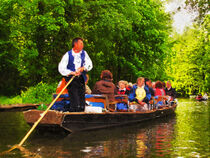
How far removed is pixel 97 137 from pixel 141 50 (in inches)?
764

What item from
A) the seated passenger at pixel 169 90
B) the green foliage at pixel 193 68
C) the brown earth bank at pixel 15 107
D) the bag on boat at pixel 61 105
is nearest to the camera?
the bag on boat at pixel 61 105

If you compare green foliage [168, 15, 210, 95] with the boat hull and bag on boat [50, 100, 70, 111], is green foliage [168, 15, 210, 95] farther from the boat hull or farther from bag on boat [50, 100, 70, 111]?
bag on boat [50, 100, 70, 111]

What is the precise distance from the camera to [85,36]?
24.7 metres

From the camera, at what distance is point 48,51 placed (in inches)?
966

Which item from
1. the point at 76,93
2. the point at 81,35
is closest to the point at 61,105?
the point at 76,93

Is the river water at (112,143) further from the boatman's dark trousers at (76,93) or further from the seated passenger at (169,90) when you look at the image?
the seated passenger at (169,90)

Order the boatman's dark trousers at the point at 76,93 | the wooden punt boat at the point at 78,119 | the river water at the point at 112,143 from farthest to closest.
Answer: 1. the boatman's dark trousers at the point at 76,93
2. the wooden punt boat at the point at 78,119
3. the river water at the point at 112,143

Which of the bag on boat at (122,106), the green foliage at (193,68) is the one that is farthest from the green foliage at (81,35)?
the green foliage at (193,68)

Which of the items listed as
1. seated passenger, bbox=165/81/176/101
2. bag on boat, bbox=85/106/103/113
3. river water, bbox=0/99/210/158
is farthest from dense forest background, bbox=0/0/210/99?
river water, bbox=0/99/210/158

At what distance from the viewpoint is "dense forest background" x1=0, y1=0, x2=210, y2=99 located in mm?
21562

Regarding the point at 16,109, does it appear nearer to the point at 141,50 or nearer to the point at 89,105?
the point at 89,105

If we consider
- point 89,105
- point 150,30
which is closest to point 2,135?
point 89,105

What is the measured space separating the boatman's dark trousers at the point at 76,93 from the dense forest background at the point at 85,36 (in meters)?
8.81

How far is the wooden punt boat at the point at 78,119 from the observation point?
859 cm
